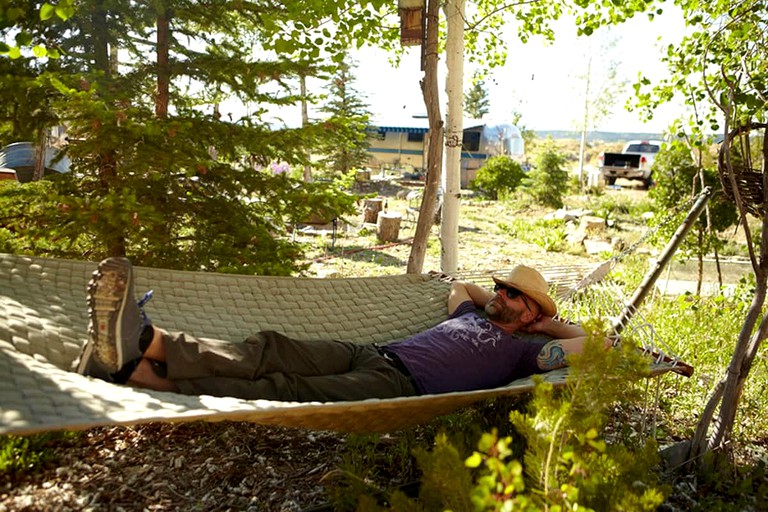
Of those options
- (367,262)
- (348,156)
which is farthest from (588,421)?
(348,156)

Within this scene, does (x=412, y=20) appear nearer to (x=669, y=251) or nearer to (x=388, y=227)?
(x=669, y=251)

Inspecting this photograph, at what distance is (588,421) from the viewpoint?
125 cm

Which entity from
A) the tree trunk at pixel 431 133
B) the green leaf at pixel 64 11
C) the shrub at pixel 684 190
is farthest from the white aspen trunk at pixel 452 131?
the green leaf at pixel 64 11

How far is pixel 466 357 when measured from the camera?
2.16 m

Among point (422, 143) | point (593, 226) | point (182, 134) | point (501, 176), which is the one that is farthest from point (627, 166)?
point (182, 134)

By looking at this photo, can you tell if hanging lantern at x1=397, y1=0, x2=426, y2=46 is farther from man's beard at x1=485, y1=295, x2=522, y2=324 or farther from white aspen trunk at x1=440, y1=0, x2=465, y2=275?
man's beard at x1=485, y1=295, x2=522, y2=324

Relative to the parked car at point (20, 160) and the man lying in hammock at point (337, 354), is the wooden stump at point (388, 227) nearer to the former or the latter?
the parked car at point (20, 160)

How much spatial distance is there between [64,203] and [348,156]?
9.81 m

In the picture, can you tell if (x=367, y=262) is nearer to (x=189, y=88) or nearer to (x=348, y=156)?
(x=189, y=88)

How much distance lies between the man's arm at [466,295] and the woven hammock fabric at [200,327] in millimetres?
71

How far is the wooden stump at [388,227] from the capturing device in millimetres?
6887

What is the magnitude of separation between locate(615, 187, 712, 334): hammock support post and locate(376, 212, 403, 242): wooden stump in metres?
4.36

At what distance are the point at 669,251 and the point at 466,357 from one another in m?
1.11

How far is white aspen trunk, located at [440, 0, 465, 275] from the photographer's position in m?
3.31
